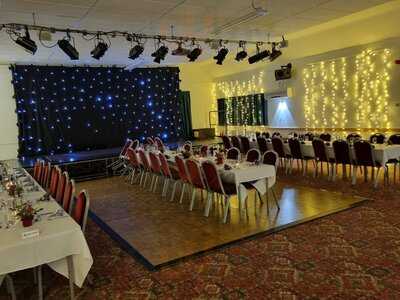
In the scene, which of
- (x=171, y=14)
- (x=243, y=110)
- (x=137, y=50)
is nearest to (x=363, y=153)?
(x=171, y=14)

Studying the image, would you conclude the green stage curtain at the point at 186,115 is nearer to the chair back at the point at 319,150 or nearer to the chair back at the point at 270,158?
the chair back at the point at 319,150

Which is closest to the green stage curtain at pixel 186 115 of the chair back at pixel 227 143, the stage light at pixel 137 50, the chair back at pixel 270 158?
the chair back at pixel 227 143

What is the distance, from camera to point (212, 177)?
534 cm

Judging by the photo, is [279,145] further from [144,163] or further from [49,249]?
[49,249]

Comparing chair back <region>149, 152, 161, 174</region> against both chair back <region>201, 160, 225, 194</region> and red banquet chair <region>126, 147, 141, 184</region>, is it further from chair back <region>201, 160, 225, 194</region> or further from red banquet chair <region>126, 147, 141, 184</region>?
chair back <region>201, 160, 225, 194</region>

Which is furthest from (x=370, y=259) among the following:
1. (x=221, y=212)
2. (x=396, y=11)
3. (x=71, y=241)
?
(x=396, y=11)

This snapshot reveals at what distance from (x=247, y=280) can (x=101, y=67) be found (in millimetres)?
11000

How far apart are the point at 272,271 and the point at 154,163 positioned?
430cm

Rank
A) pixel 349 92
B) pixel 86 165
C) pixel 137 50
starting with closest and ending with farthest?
pixel 137 50, pixel 349 92, pixel 86 165

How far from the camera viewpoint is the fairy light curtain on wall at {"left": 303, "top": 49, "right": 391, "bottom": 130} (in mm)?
8938

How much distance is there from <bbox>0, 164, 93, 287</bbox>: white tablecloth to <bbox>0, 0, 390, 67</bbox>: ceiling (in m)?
3.97

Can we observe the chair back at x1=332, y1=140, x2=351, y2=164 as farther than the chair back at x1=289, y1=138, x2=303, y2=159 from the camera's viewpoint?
No

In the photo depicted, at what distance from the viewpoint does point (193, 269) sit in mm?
3811

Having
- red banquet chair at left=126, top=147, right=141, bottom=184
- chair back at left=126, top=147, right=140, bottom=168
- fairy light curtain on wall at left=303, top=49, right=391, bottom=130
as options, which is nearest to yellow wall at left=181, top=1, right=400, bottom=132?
fairy light curtain on wall at left=303, top=49, right=391, bottom=130
